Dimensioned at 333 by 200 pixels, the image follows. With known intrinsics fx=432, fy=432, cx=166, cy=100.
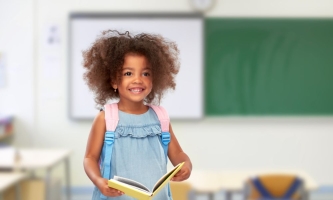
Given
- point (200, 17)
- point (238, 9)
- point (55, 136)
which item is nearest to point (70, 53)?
point (55, 136)

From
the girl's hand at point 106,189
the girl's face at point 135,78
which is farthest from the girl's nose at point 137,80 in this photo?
the girl's hand at point 106,189

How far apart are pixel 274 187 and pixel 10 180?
97cm

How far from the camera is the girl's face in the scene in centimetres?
43

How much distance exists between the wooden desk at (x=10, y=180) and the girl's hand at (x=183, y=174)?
0.96 m

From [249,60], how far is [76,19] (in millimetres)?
902

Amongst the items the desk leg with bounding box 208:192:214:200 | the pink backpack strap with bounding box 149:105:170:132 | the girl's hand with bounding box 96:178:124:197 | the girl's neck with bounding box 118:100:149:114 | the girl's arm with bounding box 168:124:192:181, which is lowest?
the desk leg with bounding box 208:192:214:200

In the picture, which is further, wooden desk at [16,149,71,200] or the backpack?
wooden desk at [16,149,71,200]

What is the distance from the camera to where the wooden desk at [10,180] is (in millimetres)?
1288

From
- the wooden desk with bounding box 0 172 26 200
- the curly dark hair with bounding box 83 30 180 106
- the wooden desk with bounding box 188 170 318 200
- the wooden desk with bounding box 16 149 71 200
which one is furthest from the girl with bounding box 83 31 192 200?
the wooden desk with bounding box 188 170 318 200

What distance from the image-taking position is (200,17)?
2.08 m

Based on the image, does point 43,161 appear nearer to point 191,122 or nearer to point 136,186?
point 191,122

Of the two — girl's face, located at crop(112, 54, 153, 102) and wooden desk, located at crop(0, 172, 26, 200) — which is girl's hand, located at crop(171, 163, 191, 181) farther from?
wooden desk, located at crop(0, 172, 26, 200)

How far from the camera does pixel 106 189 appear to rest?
42 cm

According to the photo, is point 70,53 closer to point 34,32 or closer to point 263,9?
point 34,32
